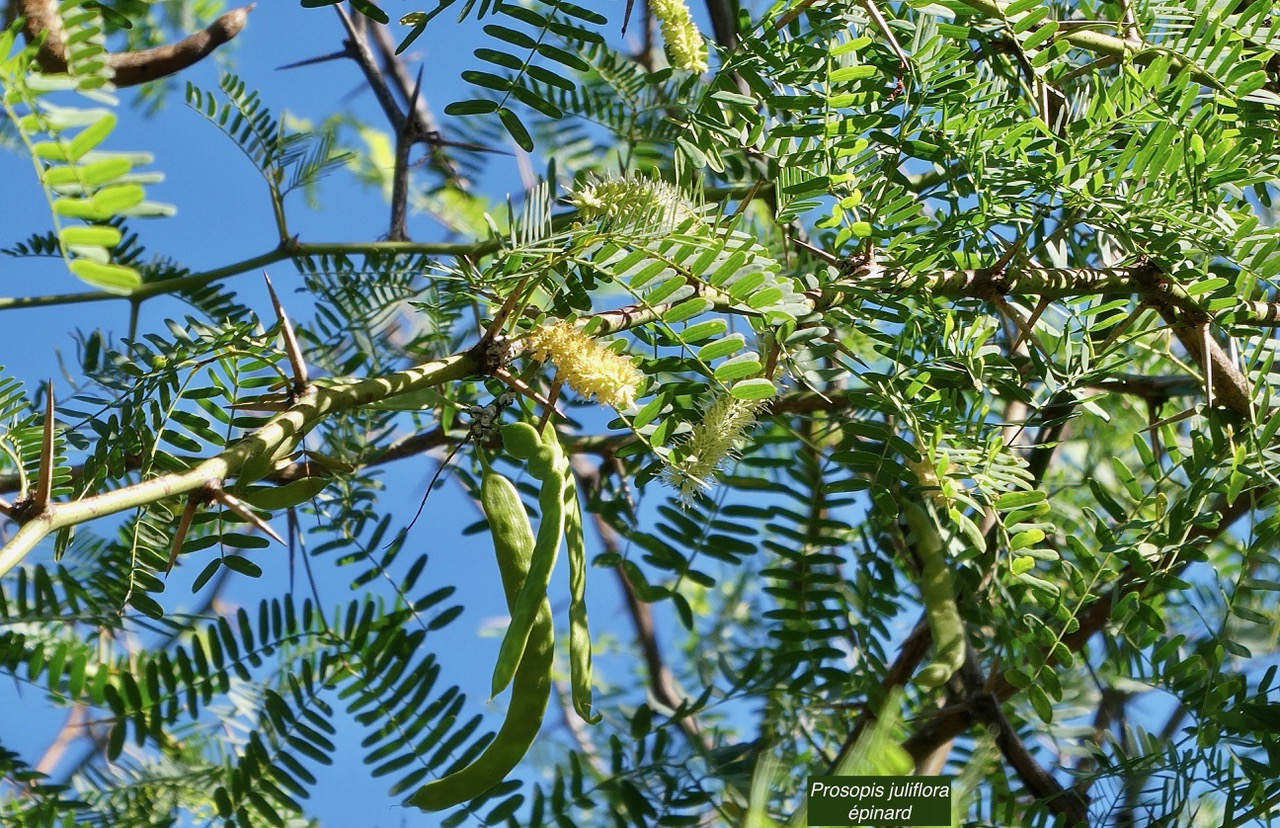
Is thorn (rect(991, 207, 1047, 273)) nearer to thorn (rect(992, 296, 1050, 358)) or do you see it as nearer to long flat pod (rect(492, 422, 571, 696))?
thorn (rect(992, 296, 1050, 358))

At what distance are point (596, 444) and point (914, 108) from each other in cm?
39

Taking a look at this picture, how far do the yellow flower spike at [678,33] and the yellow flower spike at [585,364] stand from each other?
0.54 feet

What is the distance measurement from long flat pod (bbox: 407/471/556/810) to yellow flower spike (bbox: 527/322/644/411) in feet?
0.24

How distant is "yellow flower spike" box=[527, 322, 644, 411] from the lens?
1.37ft

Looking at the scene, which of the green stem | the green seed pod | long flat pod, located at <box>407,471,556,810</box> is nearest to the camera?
the green stem

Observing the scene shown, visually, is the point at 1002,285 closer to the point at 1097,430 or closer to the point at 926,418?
the point at 926,418

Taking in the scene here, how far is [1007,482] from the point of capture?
53cm

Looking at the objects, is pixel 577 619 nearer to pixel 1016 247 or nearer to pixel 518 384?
pixel 518 384

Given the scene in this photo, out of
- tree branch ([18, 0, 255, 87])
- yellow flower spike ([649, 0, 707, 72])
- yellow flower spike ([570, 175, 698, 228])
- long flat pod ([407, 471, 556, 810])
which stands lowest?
long flat pod ([407, 471, 556, 810])

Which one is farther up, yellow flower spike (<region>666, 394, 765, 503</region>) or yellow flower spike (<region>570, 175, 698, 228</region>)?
yellow flower spike (<region>570, 175, 698, 228</region>)

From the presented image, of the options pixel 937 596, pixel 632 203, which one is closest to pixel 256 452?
pixel 632 203

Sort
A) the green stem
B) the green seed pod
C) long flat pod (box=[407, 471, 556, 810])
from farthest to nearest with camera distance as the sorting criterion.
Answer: the green seed pod < long flat pod (box=[407, 471, 556, 810]) < the green stem

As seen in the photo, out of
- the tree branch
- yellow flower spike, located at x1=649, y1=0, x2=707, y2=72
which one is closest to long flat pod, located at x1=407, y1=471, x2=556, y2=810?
yellow flower spike, located at x1=649, y1=0, x2=707, y2=72

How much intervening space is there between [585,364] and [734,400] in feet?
0.26
